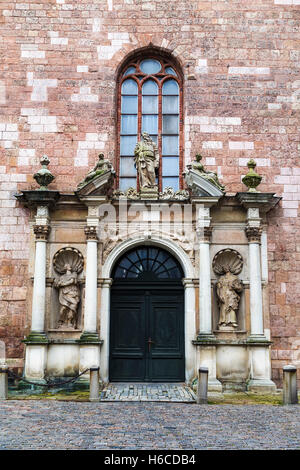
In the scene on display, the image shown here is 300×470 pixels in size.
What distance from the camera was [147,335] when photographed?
38.9 feet

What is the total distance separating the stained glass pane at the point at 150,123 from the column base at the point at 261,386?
20.0 ft

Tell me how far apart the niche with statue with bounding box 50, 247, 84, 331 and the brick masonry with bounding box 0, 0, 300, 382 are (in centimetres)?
79

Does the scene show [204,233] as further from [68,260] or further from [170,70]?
[170,70]

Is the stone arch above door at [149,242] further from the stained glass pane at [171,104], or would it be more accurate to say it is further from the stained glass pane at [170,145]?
the stained glass pane at [171,104]

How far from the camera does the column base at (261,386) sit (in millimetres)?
10758

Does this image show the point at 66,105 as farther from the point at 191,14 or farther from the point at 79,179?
the point at 191,14

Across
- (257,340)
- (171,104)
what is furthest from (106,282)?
(171,104)

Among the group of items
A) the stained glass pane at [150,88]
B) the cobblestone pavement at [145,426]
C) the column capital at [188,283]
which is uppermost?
the stained glass pane at [150,88]

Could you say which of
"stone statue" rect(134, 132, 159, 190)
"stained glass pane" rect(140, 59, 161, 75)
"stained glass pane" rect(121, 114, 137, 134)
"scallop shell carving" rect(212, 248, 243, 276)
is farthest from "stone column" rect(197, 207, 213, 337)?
"stained glass pane" rect(140, 59, 161, 75)

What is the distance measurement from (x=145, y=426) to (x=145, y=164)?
6261 millimetres

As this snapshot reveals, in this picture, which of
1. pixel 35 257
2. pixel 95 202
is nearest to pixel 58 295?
pixel 35 257

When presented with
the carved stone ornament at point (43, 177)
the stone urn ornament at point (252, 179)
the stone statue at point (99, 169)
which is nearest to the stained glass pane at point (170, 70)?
the stone statue at point (99, 169)

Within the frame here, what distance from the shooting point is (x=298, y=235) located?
39.3 ft

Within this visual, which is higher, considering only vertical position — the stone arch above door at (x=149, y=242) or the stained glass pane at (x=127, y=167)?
the stained glass pane at (x=127, y=167)
